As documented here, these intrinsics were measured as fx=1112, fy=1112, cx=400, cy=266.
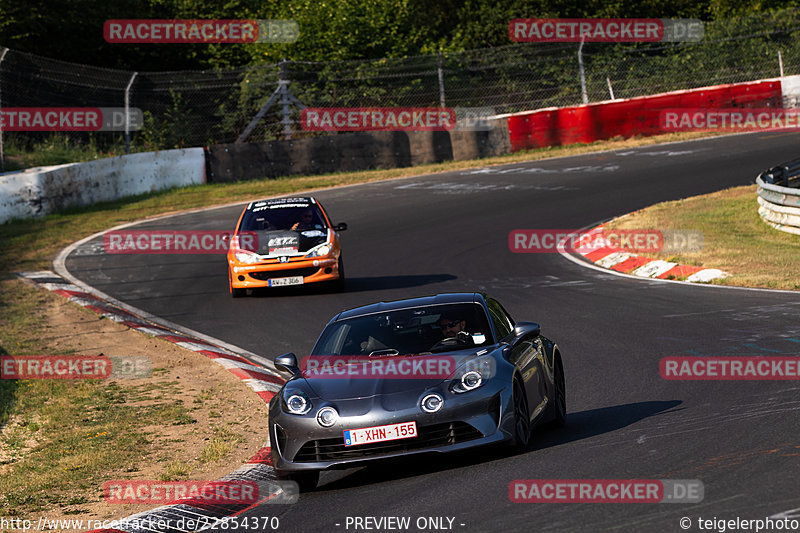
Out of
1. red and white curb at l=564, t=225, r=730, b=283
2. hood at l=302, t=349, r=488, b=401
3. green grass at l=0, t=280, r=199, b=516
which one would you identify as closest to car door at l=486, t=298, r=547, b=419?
hood at l=302, t=349, r=488, b=401

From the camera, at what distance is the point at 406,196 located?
26.9m

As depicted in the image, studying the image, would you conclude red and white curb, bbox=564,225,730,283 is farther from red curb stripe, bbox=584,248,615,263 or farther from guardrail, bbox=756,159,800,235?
guardrail, bbox=756,159,800,235

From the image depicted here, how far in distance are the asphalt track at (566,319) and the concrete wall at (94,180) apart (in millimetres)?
2892

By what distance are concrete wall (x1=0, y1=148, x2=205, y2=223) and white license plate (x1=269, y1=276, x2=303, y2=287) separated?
9499 mm

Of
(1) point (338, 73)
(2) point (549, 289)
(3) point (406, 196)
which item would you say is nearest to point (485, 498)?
(2) point (549, 289)

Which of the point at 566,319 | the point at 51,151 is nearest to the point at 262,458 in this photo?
the point at 566,319

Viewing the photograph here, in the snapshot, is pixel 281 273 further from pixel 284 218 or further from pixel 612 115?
pixel 612 115

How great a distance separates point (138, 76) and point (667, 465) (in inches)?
998

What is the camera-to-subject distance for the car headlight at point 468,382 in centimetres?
729

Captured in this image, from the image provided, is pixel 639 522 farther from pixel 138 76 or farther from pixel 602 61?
pixel 602 61

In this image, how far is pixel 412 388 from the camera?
730 cm

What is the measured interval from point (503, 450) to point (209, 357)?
21.3 feet

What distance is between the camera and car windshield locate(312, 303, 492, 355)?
323 inches

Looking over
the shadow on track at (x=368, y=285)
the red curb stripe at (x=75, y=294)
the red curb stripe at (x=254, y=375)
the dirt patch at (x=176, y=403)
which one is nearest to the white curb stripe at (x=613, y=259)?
the shadow on track at (x=368, y=285)
